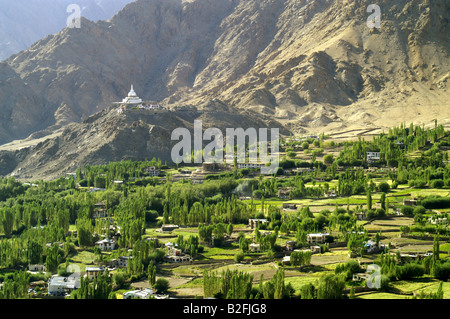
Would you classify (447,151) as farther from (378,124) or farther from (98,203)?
(98,203)

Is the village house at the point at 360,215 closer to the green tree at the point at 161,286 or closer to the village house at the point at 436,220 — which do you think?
the village house at the point at 436,220

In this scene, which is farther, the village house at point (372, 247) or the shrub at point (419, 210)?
the shrub at point (419, 210)

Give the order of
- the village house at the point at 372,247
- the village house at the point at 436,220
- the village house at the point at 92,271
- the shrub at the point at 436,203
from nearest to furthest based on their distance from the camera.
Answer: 1. the village house at the point at 92,271
2. the village house at the point at 372,247
3. the village house at the point at 436,220
4. the shrub at the point at 436,203

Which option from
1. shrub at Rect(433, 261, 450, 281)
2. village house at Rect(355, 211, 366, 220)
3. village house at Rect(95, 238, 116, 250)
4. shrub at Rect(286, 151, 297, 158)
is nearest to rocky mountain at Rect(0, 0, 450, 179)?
shrub at Rect(286, 151, 297, 158)

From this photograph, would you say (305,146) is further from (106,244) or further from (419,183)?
(106,244)

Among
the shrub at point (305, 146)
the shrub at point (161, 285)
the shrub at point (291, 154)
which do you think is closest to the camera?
the shrub at point (161, 285)

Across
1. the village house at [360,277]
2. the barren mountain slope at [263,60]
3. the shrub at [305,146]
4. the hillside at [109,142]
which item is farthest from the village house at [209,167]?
the village house at [360,277]
